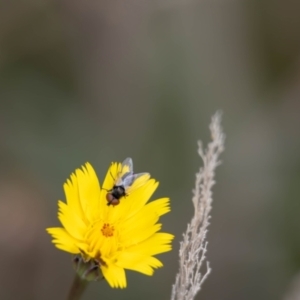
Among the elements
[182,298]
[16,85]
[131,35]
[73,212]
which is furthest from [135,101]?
[182,298]

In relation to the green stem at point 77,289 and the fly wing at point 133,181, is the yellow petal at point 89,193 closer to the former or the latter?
the fly wing at point 133,181

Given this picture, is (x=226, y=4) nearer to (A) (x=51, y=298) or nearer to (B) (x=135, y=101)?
(B) (x=135, y=101)

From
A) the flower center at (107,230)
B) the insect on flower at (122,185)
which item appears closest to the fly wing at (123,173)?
the insect on flower at (122,185)

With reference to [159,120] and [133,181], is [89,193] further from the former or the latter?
[159,120]

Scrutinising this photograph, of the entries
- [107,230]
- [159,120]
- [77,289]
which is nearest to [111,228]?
[107,230]

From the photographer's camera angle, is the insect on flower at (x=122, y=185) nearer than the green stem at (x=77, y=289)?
No

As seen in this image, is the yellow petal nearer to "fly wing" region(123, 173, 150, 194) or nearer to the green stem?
"fly wing" region(123, 173, 150, 194)
